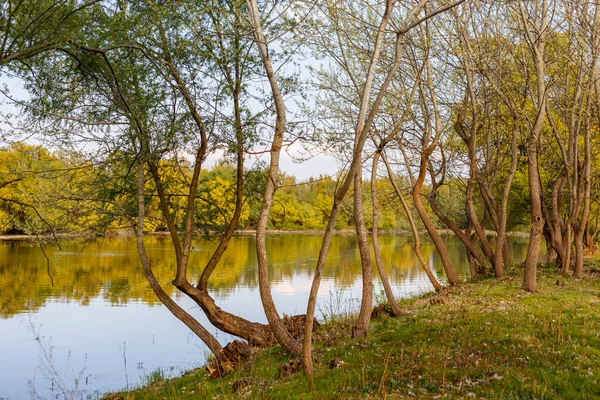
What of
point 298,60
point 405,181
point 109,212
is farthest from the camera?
point 405,181

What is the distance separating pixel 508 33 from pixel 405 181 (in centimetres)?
752

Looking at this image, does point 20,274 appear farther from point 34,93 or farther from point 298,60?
point 298,60

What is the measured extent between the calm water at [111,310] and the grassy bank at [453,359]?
108 inches

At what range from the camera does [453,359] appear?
898 centimetres

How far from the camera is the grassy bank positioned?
7.66m

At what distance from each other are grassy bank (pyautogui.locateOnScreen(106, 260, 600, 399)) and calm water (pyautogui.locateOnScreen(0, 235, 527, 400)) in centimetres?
275

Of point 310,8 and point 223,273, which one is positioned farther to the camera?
point 223,273

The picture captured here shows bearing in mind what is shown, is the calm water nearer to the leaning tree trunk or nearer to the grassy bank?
the grassy bank

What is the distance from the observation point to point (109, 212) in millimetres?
13492

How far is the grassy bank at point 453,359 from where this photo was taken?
7660 mm

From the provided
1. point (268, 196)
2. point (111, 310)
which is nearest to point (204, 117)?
point (268, 196)

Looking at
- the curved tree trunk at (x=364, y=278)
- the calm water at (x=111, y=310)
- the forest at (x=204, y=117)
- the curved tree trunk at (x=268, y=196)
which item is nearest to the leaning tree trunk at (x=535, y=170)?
the forest at (x=204, y=117)

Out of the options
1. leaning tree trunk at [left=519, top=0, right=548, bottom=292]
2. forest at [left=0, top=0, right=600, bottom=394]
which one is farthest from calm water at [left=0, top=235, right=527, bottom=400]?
leaning tree trunk at [left=519, top=0, right=548, bottom=292]

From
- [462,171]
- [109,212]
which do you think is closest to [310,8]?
[109,212]
